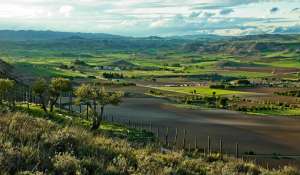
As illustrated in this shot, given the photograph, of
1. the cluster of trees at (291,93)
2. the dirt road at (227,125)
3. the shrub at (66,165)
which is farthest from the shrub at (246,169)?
the cluster of trees at (291,93)

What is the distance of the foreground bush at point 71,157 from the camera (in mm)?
11039

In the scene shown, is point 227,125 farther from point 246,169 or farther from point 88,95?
point 246,169

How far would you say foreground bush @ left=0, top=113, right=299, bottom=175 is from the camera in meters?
11.0

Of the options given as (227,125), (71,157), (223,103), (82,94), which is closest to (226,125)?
(227,125)

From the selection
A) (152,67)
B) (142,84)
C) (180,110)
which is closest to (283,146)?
(180,110)

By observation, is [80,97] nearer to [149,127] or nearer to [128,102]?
[149,127]

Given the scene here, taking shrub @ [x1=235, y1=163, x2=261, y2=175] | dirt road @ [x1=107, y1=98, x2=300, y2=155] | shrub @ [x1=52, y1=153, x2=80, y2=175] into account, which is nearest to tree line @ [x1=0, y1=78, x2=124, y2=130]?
dirt road @ [x1=107, y1=98, x2=300, y2=155]

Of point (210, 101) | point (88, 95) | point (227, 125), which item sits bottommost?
point (210, 101)

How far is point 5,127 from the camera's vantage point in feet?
45.7

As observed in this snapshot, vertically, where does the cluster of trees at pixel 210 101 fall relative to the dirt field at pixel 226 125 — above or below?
below

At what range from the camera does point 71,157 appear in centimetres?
1168

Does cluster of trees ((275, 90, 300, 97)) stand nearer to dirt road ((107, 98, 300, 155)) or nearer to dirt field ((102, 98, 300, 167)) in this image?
dirt field ((102, 98, 300, 167))

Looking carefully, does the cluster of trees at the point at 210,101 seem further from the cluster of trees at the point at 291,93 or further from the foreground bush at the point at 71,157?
the foreground bush at the point at 71,157

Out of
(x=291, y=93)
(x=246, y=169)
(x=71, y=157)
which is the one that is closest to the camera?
(x=71, y=157)
